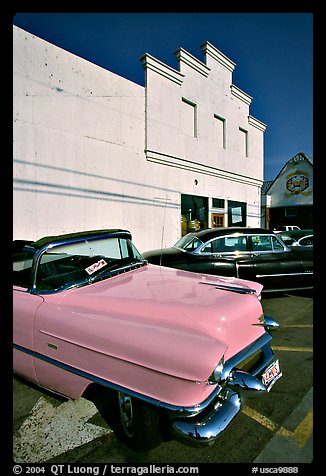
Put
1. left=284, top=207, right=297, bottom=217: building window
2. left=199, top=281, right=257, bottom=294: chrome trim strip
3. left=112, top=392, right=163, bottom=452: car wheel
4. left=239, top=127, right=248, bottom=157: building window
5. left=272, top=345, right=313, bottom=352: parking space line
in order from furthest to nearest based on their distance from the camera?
left=284, top=207, right=297, bottom=217: building window
left=239, top=127, right=248, bottom=157: building window
left=272, top=345, right=313, bottom=352: parking space line
left=199, top=281, right=257, bottom=294: chrome trim strip
left=112, top=392, right=163, bottom=452: car wheel

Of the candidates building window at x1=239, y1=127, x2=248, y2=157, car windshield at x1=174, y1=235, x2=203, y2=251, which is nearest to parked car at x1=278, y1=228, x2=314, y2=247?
car windshield at x1=174, y1=235, x2=203, y2=251

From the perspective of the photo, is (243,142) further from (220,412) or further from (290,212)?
(220,412)

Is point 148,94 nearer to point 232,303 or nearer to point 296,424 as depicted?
point 232,303

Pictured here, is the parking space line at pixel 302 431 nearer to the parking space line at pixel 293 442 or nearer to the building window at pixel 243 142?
the parking space line at pixel 293 442

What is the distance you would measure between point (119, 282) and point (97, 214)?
205 inches

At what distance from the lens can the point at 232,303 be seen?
6.66ft

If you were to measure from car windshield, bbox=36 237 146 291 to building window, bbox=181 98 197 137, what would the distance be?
7.95 meters

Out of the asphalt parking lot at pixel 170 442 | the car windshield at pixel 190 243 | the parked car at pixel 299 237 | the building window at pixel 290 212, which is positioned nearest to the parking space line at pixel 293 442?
the asphalt parking lot at pixel 170 442

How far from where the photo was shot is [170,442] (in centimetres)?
196

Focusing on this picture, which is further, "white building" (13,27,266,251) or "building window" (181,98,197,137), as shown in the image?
"building window" (181,98,197,137)

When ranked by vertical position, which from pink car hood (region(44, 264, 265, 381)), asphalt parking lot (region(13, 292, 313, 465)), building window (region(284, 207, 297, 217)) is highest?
building window (region(284, 207, 297, 217))

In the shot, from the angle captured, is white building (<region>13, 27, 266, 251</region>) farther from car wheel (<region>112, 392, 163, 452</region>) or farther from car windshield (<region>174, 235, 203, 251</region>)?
car wheel (<region>112, 392, 163, 452</region>)

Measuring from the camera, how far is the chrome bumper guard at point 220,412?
149 centimetres

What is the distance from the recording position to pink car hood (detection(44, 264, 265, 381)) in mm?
1601
